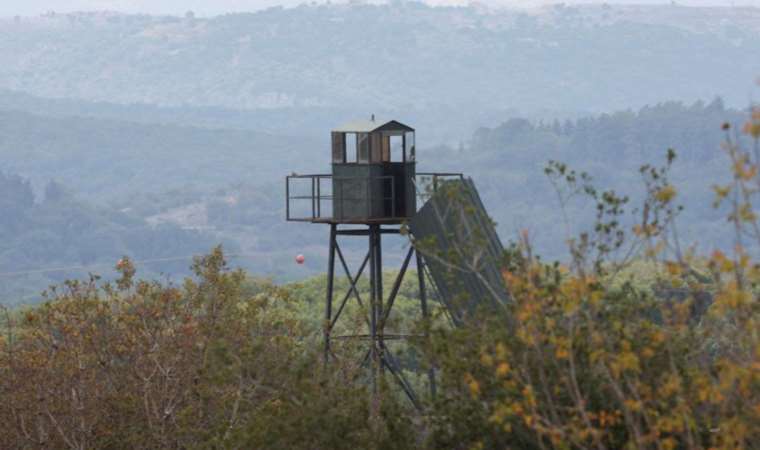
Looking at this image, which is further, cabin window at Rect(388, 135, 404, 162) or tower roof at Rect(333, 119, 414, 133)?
cabin window at Rect(388, 135, 404, 162)

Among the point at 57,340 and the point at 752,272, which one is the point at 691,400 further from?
the point at 57,340

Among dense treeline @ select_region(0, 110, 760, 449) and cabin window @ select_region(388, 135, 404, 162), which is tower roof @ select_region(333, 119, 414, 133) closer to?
cabin window @ select_region(388, 135, 404, 162)

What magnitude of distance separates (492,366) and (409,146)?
640 inches

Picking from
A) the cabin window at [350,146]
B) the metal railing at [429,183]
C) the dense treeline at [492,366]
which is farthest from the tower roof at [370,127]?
the dense treeline at [492,366]

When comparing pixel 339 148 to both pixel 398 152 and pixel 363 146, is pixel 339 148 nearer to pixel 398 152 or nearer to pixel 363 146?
pixel 363 146

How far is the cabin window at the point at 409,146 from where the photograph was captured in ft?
109

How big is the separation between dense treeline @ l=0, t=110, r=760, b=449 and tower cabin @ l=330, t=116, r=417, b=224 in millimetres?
2795

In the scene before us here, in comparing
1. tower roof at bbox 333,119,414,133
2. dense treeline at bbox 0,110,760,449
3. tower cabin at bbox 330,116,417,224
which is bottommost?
dense treeline at bbox 0,110,760,449

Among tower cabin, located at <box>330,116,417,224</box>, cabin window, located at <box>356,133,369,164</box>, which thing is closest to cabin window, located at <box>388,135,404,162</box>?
tower cabin, located at <box>330,116,417,224</box>

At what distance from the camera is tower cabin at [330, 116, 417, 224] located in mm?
32281

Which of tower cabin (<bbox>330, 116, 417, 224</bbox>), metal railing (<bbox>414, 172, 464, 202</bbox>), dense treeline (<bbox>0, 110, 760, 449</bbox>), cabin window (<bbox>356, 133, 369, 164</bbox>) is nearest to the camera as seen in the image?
dense treeline (<bbox>0, 110, 760, 449</bbox>)

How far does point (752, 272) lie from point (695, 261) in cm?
138

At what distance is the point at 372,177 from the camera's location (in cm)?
3228

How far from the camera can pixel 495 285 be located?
89.4 feet
